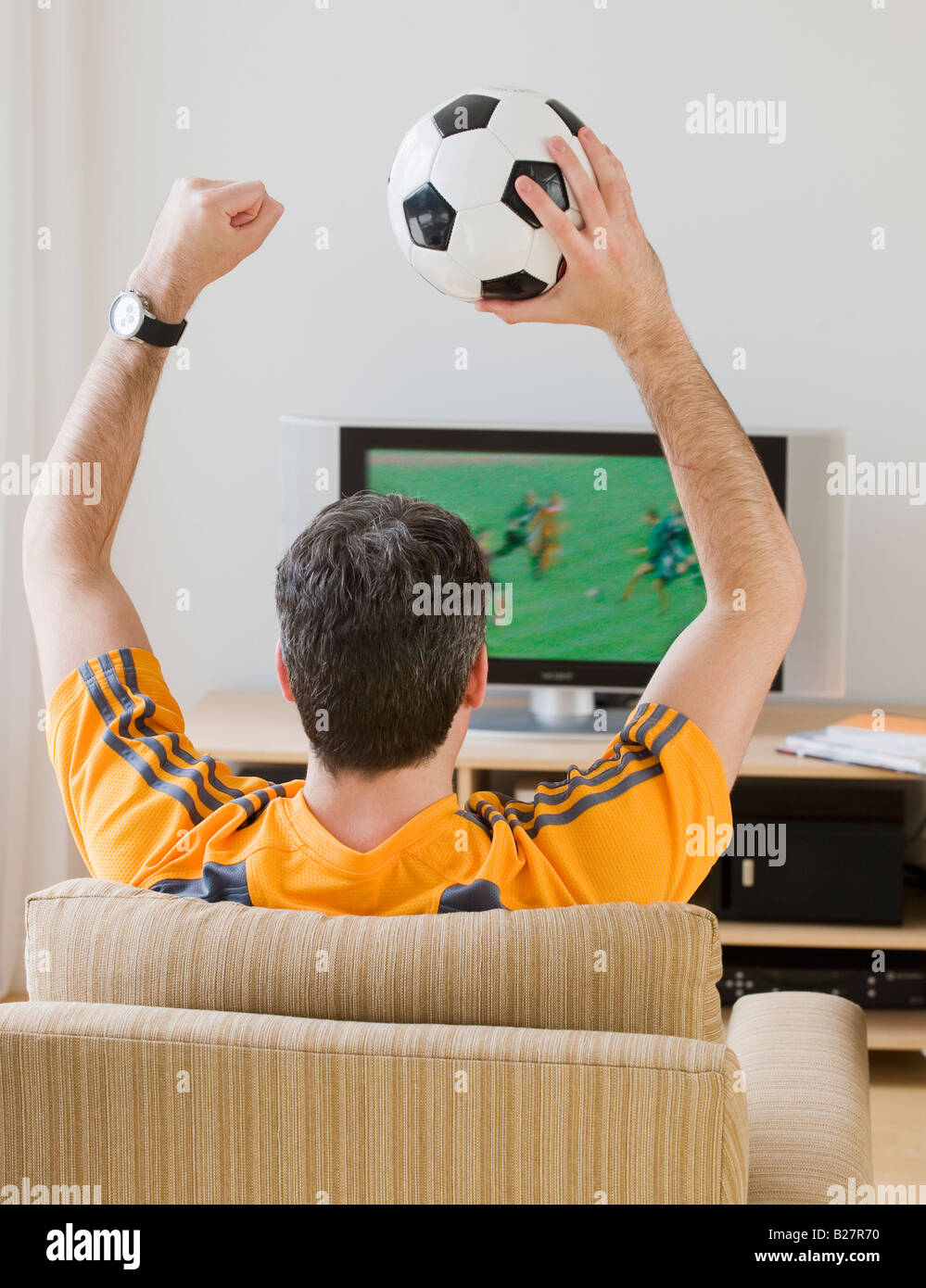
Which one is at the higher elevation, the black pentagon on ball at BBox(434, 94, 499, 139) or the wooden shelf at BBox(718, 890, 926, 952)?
the black pentagon on ball at BBox(434, 94, 499, 139)

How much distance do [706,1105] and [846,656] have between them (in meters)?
2.64

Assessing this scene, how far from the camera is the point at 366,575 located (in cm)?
112

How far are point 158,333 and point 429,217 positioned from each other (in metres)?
0.47

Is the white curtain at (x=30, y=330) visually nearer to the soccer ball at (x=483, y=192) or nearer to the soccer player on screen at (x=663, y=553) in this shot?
the soccer player on screen at (x=663, y=553)

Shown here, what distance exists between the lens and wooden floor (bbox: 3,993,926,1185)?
2.48 meters

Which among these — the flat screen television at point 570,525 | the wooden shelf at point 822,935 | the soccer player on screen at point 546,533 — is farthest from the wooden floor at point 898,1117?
the soccer player on screen at point 546,533

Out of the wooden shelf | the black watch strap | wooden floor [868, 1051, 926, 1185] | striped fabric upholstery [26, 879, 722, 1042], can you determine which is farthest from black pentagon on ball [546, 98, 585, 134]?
wooden floor [868, 1051, 926, 1185]

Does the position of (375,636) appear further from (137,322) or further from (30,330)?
(30,330)

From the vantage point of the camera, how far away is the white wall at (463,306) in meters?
3.17

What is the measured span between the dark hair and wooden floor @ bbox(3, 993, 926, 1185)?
5.77 feet

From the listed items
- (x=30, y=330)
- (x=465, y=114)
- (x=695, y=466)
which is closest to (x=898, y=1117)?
(x=695, y=466)

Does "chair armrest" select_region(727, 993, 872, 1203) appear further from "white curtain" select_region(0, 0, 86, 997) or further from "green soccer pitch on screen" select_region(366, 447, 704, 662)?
"white curtain" select_region(0, 0, 86, 997)
